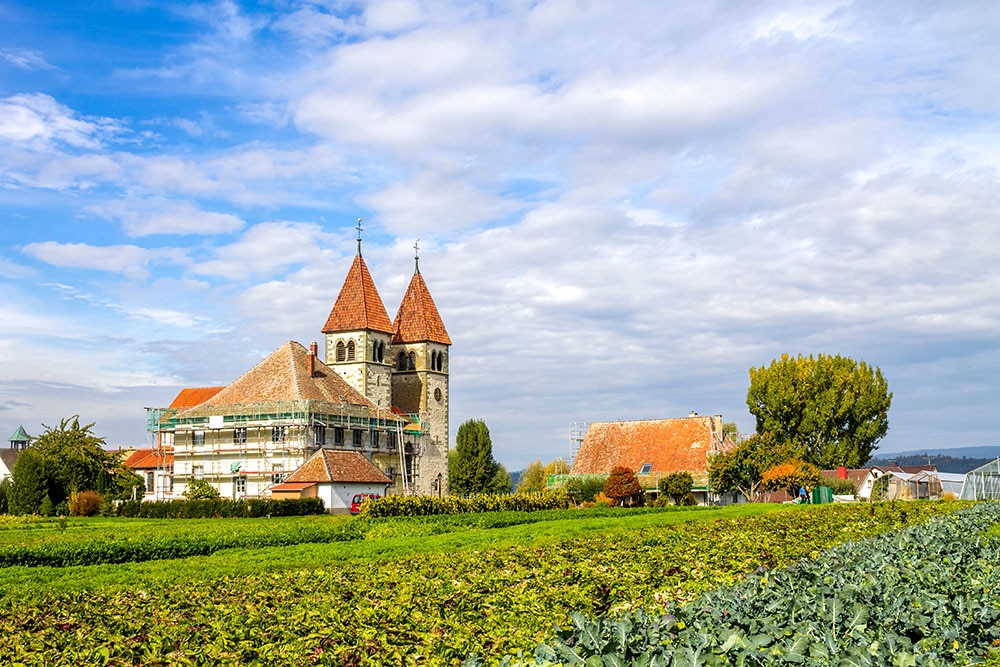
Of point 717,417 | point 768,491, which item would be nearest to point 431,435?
point 717,417

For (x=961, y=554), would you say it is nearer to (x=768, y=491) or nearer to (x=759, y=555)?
(x=759, y=555)

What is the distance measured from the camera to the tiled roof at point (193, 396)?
85.8 meters

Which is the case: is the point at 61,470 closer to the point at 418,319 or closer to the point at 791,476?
the point at 418,319

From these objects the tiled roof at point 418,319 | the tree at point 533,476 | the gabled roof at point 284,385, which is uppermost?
the tiled roof at point 418,319

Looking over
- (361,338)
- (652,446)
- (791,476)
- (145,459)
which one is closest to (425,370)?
(361,338)

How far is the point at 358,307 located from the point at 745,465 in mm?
33055

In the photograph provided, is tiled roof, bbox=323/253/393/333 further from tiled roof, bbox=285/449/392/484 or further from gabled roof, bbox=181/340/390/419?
tiled roof, bbox=285/449/392/484

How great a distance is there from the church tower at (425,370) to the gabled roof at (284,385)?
376 inches

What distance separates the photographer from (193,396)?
8669 cm

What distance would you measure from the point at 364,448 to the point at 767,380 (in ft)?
99.8

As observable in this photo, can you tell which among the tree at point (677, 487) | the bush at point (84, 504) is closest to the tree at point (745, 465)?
the tree at point (677, 487)

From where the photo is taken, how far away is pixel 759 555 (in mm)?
15344

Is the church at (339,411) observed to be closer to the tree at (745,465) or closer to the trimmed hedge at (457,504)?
the trimmed hedge at (457,504)

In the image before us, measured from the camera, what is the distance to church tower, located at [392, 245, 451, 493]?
7850 centimetres
